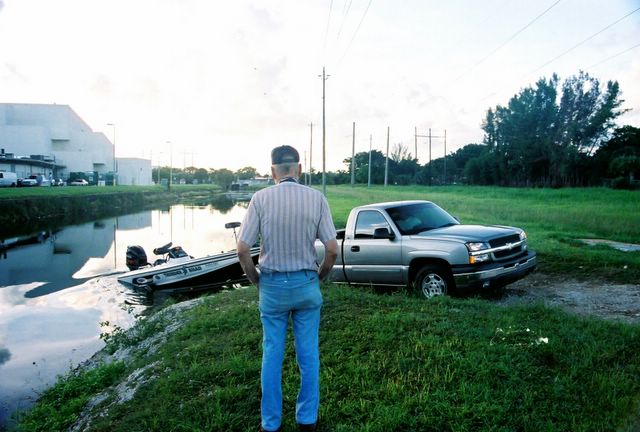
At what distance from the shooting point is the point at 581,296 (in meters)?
8.98

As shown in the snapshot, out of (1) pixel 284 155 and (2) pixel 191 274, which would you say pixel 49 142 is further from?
(1) pixel 284 155

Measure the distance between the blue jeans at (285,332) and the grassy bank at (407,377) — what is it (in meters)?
0.39

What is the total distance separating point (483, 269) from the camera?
26.4 feet

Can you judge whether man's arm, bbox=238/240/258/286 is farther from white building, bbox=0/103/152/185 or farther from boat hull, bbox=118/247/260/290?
white building, bbox=0/103/152/185

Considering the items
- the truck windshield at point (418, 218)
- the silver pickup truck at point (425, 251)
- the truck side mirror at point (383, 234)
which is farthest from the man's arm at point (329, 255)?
the truck windshield at point (418, 218)

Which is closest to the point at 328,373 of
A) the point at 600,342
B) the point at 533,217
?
the point at 600,342

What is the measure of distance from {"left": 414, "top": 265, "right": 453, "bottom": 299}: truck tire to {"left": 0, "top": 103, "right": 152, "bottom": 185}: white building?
A: 66011 mm

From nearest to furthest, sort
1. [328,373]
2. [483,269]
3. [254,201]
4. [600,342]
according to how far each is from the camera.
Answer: [254,201] → [328,373] → [600,342] → [483,269]

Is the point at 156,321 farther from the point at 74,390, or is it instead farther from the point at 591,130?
the point at 591,130

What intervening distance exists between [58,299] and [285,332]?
12.0 metres

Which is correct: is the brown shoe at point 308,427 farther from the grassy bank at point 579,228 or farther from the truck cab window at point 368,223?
the grassy bank at point 579,228

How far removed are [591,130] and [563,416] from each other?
53.2 metres

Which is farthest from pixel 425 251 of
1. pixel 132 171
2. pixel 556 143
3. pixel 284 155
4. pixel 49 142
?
pixel 132 171

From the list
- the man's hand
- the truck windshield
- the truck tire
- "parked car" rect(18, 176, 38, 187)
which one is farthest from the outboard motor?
"parked car" rect(18, 176, 38, 187)
